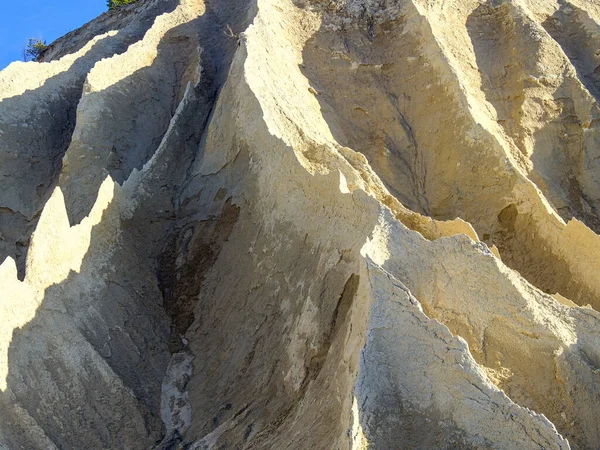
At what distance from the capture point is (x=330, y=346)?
29.7 ft

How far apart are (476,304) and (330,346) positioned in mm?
1812

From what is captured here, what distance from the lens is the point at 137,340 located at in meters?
11.4

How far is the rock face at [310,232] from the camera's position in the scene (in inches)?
306

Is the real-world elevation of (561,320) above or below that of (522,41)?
below

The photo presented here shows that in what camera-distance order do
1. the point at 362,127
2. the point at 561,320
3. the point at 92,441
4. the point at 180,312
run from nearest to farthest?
the point at 561,320 → the point at 92,441 → the point at 180,312 → the point at 362,127

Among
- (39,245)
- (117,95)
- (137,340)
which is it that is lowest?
(137,340)

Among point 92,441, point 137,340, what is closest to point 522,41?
point 137,340

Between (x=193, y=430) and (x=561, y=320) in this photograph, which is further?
(x=193, y=430)

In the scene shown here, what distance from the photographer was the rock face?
778 centimetres

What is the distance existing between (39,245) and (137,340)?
2014mm

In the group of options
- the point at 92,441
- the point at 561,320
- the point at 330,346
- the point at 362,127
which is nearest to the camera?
the point at 561,320

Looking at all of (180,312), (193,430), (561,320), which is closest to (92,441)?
(193,430)

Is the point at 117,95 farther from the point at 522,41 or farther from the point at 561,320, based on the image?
the point at 561,320

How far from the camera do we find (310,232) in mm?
10672
